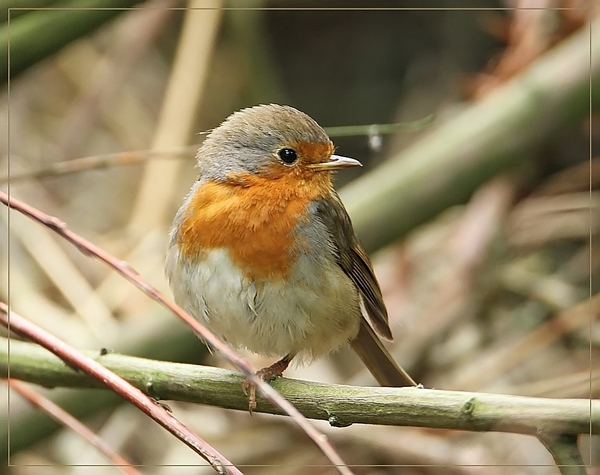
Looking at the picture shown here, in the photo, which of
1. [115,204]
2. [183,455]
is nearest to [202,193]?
[115,204]

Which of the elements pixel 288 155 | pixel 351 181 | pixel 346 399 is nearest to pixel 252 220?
pixel 288 155

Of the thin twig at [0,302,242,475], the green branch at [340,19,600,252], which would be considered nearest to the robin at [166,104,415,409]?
the green branch at [340,19,600,252]

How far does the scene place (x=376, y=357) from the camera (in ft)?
6.32

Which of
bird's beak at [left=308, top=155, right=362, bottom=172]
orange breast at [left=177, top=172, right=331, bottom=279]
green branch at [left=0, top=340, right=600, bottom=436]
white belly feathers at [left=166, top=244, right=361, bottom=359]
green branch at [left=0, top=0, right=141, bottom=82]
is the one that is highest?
green branch at [left=0, top=0, right=141, bottom=82]

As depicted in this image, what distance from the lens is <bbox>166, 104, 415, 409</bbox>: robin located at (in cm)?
168

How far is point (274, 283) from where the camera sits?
5.49 ft

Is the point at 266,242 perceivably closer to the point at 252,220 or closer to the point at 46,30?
the point at 252,220

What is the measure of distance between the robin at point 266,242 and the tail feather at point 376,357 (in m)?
0.10

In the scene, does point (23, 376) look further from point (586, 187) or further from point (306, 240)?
point (586, 187)

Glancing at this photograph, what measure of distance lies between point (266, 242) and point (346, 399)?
417 millimetres

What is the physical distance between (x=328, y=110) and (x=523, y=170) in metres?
0.82

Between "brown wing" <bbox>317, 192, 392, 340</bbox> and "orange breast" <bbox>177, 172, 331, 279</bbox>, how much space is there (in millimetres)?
82

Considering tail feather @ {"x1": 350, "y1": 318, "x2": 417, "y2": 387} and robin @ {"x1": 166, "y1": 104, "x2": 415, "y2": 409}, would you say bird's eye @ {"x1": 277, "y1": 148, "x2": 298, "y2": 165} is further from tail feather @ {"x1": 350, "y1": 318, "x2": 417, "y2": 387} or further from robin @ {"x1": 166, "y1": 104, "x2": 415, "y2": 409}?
tail feather @ {"x1": 350, "y1": 318, "x2": 417, "y2": 387}

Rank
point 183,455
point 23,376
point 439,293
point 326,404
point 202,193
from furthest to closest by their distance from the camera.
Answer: point 439,293 → point 183,455 → point 202,193 → point 23,376 → point 326,404
